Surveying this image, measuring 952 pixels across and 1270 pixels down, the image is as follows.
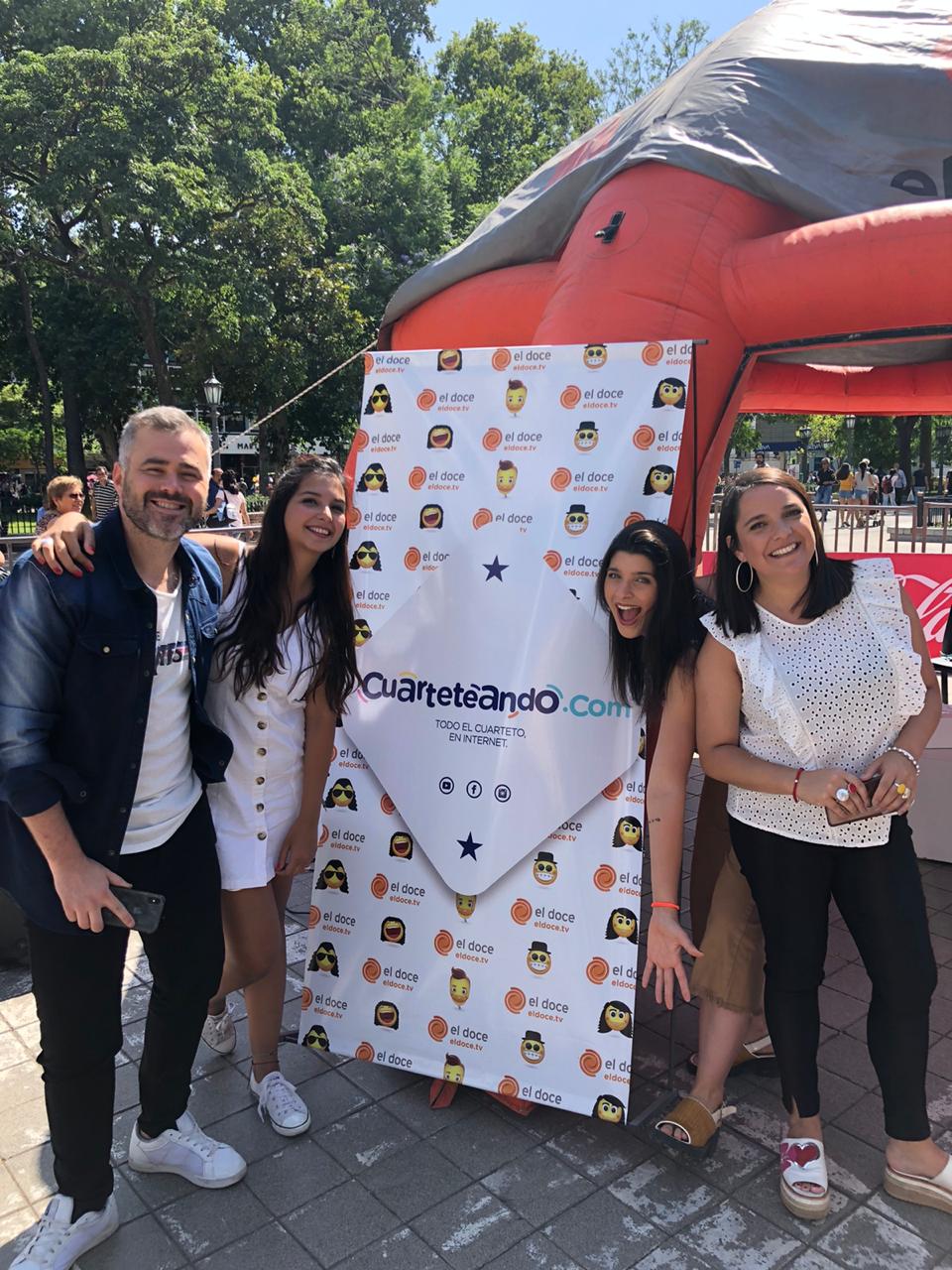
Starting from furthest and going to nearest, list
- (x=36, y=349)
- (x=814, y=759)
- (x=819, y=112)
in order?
(x=36, y=349) → (x=819, y=112) → (x=814, y=759)

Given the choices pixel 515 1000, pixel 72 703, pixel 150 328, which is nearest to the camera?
pixel 72 703

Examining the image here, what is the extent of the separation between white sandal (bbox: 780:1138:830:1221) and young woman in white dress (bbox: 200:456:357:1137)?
134cm

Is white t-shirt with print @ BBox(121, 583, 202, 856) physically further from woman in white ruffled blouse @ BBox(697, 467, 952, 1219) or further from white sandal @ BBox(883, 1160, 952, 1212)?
white sandal @ BBox(883, 1160, 952, 1212)

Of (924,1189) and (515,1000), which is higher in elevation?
Result: (515,1000)

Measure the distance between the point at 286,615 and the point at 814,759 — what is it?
4.79ft

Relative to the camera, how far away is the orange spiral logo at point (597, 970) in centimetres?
268

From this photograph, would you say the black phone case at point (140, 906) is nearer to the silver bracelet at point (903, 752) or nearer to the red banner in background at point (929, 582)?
the silver bracelet at point (903, 752)

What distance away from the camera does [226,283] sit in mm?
22078

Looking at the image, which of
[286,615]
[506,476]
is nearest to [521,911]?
[286,615]

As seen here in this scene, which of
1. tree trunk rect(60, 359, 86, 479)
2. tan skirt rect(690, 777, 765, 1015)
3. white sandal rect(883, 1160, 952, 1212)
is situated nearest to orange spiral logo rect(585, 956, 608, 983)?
tan skirt rect(690, 777, 765, 1015)

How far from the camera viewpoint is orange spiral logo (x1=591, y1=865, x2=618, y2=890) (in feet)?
8.86

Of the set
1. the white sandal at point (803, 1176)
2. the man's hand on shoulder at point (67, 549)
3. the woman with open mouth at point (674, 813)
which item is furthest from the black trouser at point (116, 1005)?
the white sandal at point (803, 1176)

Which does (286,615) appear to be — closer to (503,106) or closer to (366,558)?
(366,558)

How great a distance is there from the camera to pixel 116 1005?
2312mm
